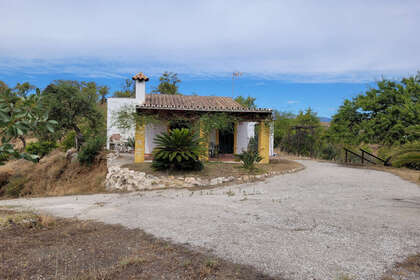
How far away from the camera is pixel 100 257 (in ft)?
11.4

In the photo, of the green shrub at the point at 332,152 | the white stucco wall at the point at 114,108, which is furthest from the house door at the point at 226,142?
the green shrub at the point at 332,152

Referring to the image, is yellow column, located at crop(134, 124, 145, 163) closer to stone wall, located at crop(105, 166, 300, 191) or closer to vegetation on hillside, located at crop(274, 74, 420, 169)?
stone wall, located at crop(105, 166, 300, 191)

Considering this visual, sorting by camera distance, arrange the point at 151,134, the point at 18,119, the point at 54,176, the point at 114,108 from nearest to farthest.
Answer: the point at 18,119, the point at 54,176, the point at 151,134, the point at 114,108

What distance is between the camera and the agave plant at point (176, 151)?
34.1 feet

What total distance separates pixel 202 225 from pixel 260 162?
9.78 meters

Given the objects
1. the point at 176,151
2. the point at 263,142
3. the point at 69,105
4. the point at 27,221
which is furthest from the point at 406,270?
the point at 69,105

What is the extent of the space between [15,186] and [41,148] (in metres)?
6.95

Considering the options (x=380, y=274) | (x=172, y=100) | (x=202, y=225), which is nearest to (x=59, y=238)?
(x=202, y=225)

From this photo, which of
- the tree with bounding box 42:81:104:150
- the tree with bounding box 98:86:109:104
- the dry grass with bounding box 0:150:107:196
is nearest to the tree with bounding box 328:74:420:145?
the dry grass with bounding box 0:150:107:196

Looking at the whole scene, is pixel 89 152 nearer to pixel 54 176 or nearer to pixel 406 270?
pixel 54 176

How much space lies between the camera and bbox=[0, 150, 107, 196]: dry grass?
524 inches

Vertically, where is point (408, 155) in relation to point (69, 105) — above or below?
below

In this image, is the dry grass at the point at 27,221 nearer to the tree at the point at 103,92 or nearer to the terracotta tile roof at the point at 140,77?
the terracotta tile roof at the point at 140,77

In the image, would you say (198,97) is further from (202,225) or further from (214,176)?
(202,225)
